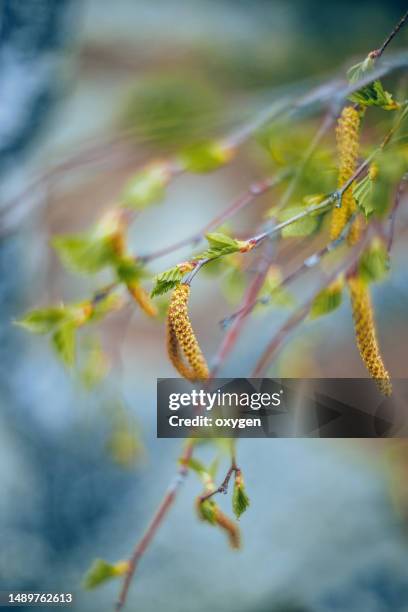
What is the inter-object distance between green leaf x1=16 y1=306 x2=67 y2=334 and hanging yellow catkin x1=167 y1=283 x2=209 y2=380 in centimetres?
10

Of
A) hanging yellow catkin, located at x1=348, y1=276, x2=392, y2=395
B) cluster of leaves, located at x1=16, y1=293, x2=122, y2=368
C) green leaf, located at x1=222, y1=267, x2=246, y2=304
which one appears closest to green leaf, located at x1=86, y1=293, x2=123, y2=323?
cluster of leaves, located at x1=16, y1=293, x2=122, y2=368

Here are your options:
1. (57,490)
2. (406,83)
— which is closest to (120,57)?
(406,83)

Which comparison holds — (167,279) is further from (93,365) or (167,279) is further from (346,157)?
(93,365)

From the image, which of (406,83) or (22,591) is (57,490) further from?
(406,83)

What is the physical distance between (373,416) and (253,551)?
27 cm

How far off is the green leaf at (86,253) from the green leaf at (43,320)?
2.3 inches

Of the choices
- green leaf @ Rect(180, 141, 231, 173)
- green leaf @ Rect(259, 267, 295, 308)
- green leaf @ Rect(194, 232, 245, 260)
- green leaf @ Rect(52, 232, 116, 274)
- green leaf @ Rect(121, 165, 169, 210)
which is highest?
green leaf @ Rect(180, 141, 231, 173)

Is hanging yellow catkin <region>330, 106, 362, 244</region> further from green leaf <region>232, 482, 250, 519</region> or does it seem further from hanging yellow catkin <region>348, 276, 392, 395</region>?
green leaf <region>232, 482, 250, 519</region>

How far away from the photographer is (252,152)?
0.80 metres

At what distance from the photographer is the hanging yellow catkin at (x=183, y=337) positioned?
40 cm

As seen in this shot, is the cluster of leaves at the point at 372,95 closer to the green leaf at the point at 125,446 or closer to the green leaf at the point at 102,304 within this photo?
the green leaf at the point at 102,304

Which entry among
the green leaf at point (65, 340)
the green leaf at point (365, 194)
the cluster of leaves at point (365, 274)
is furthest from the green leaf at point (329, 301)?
the green leaf at point (65, 340)

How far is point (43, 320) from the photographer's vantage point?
486 mm

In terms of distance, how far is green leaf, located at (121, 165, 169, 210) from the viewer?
47 cm
